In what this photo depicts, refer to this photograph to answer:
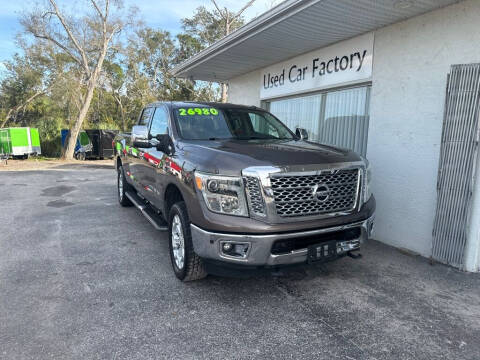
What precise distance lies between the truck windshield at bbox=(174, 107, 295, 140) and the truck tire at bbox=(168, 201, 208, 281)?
95cm

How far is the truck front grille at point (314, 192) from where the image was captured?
2.95m

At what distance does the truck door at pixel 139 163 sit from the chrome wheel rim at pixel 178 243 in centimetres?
147

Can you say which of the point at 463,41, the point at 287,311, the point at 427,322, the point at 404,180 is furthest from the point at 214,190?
the point at 463,41

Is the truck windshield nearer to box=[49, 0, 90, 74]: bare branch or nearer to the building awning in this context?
the building awning

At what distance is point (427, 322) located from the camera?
303 cm

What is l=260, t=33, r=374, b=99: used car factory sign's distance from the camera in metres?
5.67

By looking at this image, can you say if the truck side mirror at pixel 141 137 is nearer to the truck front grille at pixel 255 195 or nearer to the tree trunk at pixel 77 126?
the truck front grille at pixel 255 195

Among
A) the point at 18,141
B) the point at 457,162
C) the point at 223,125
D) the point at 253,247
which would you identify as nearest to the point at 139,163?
the point at 223,125

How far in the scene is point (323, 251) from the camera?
3.07m

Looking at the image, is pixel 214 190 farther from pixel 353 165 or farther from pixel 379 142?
pixel 379 142

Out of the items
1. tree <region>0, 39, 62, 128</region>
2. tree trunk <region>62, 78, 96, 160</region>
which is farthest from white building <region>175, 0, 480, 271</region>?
tree <region>0, 39, 62, 128</region>

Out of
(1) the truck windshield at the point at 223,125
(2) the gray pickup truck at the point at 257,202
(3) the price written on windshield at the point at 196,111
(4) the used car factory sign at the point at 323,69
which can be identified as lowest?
(2) the gray pickup truck at the point at 257,202

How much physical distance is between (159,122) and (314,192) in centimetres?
256

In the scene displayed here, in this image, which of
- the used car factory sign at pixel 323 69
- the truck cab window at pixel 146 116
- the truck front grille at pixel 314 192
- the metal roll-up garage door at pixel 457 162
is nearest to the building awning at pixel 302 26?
the used car factory sign at pixel 323 69
